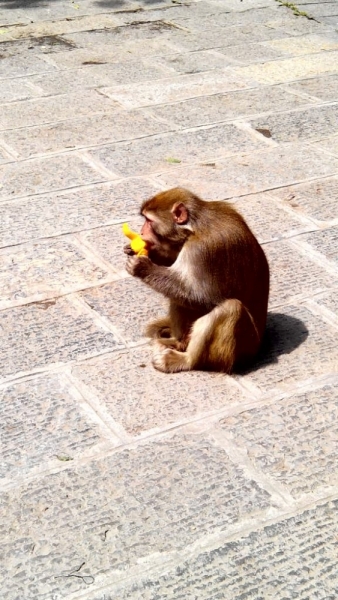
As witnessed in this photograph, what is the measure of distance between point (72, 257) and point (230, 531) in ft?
8.17

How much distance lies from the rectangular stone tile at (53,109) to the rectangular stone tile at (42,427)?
3656 mm

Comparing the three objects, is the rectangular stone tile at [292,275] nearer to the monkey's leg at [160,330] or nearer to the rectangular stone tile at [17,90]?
the monkey's leg at [160,330]

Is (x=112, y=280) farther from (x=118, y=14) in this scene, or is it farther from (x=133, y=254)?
(x=118, y=14)

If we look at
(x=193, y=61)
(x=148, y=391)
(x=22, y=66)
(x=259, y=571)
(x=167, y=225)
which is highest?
(x=167, y=225)

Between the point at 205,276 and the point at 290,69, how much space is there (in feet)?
17.1

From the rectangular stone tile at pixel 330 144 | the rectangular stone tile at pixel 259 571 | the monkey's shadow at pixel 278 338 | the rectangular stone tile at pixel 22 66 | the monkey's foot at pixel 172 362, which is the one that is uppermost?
the rectangular stone tile at pixel 259 571

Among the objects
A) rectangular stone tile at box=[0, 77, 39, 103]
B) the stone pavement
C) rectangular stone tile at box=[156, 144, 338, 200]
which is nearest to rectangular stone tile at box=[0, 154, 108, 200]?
the stone pavement

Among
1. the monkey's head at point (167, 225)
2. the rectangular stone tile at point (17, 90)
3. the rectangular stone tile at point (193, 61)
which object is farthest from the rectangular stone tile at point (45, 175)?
the rectangular stone tile at point (193, 61)

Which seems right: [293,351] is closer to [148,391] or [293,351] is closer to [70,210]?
[148,391]

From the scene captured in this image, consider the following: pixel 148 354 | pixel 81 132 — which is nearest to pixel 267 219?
pixel 148 354

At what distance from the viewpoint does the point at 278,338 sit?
4789mm

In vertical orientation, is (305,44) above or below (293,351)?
below

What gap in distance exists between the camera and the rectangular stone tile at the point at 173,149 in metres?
6.81

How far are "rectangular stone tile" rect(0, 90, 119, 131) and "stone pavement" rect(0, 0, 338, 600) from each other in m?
0.03
